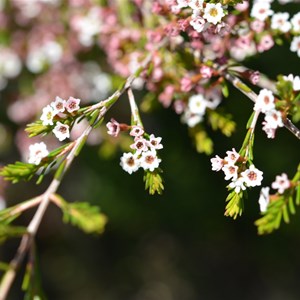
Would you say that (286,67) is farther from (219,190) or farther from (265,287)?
(265,287)

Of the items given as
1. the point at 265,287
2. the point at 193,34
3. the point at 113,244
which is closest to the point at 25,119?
the point at 193,34

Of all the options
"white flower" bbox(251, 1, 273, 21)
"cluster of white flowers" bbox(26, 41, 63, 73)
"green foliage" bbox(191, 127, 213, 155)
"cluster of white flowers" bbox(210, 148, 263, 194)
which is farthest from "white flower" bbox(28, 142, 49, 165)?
"cluster of white flowers" bbox(26, 41, 63, 73)

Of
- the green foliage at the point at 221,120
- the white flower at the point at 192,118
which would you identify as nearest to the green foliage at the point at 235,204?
the green foliage at the point at 221,120

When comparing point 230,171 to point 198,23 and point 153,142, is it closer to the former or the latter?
point 153,142

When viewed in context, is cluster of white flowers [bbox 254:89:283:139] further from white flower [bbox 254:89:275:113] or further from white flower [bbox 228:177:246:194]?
white flower [bbox 228:177:246:194]

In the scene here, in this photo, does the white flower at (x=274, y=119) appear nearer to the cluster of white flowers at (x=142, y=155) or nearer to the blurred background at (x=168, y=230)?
the cluster of white flowers at (x=142, y=155)

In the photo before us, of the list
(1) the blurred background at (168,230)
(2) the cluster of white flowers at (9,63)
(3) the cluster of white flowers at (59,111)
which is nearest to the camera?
(3) the cluster of white flowers at (59,111)

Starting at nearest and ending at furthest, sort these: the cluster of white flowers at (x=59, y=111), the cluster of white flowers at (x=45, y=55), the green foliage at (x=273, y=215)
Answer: the green foliage at (x=273, y=215), the cluster of white flowers at (x=59, y=111), the cluster of white flowers at (x=45, y=55)

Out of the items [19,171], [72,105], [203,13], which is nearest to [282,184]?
[203,13]
